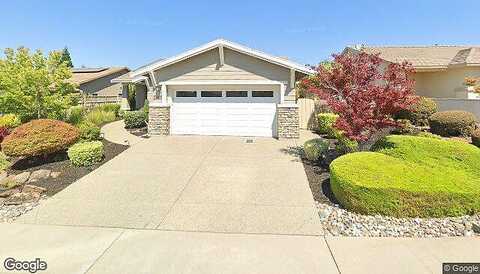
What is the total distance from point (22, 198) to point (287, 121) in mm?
9457

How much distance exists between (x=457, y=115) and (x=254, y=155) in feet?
29.0

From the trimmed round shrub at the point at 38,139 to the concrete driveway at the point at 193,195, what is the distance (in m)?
1.63

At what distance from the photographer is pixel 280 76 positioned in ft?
43.4

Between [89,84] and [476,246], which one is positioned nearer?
[476,246]

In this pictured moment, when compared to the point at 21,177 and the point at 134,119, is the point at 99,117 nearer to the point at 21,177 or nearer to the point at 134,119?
the point at 134,119

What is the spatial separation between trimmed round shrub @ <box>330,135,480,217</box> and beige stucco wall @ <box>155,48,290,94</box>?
6.95 m

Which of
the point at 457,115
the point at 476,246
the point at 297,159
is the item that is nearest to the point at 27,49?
the point at 297,159

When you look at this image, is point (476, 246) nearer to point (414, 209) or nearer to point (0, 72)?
point (414, 209)

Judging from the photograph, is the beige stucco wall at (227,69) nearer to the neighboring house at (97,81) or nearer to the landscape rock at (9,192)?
the landscape rock at (9,192)

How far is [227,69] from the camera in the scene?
13.5 meters

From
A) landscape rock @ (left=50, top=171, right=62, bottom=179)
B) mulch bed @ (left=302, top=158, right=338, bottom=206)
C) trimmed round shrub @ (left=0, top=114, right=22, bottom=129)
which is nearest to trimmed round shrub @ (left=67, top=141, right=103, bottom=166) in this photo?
landscape rock @ (left=50, top=171, right=62, bottom=179)

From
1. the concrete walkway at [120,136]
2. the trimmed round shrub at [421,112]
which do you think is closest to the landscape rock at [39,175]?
the concrete walkway at [120,136]

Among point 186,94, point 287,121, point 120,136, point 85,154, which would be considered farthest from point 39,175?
point 287,121

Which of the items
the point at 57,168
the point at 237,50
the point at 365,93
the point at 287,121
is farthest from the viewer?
the point at 287,121
